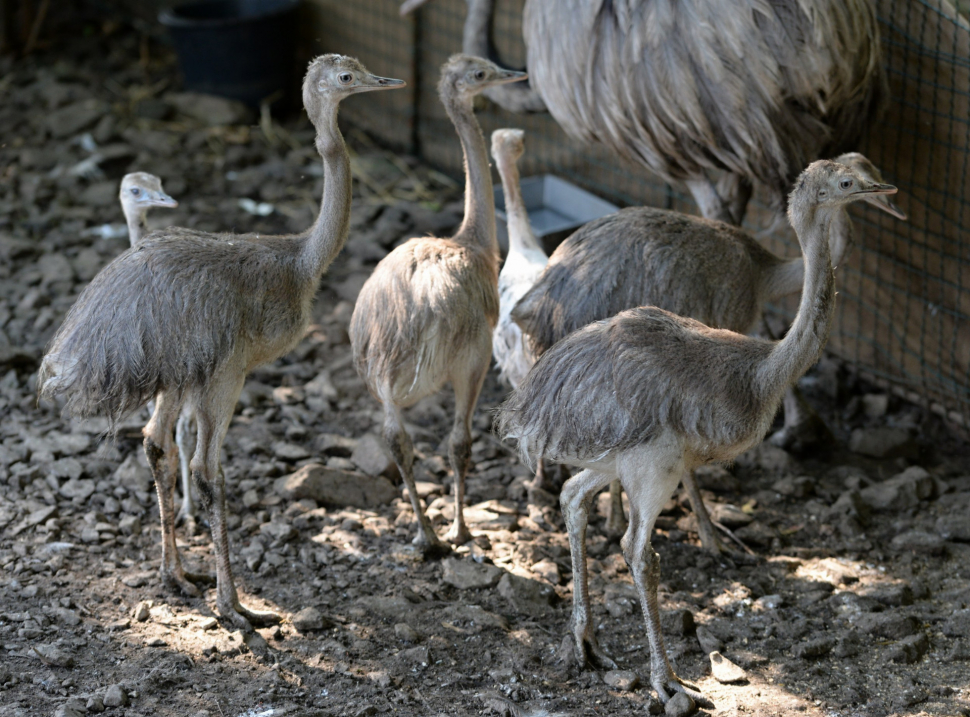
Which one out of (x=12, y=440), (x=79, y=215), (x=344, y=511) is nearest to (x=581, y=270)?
(x=344, y=511)

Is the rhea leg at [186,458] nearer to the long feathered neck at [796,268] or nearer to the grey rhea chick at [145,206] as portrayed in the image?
the grey rhea chick at [145,206]

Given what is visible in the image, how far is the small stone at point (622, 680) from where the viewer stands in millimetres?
3273

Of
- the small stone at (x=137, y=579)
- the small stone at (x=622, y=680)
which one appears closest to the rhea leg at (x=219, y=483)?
the small stone at (x=137, y=579)

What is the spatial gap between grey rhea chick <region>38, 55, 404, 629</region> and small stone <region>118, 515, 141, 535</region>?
0.37m

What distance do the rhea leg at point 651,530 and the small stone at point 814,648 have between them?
1.28 ft

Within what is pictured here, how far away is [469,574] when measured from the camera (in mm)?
3855

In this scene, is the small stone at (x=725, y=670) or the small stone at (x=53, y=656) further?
the small stone at (x=725, y=670)

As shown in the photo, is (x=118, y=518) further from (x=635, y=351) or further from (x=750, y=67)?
(x=750, y=67)

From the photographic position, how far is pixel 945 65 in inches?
176

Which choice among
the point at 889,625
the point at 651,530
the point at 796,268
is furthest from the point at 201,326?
the point at 889,625

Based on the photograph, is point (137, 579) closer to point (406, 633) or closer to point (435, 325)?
point (406, 633)

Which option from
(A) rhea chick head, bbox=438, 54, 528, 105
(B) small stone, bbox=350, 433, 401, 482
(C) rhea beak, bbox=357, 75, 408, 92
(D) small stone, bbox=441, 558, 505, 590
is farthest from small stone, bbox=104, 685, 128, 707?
(A) rhea chick head, bbox=438, 54, 528, 105

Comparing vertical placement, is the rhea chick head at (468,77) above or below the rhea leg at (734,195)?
above

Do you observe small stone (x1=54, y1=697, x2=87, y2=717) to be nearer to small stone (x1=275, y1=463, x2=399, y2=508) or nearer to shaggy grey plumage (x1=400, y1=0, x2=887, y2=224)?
small stone (x1=275, y1=463, x2=399, y2=508)
